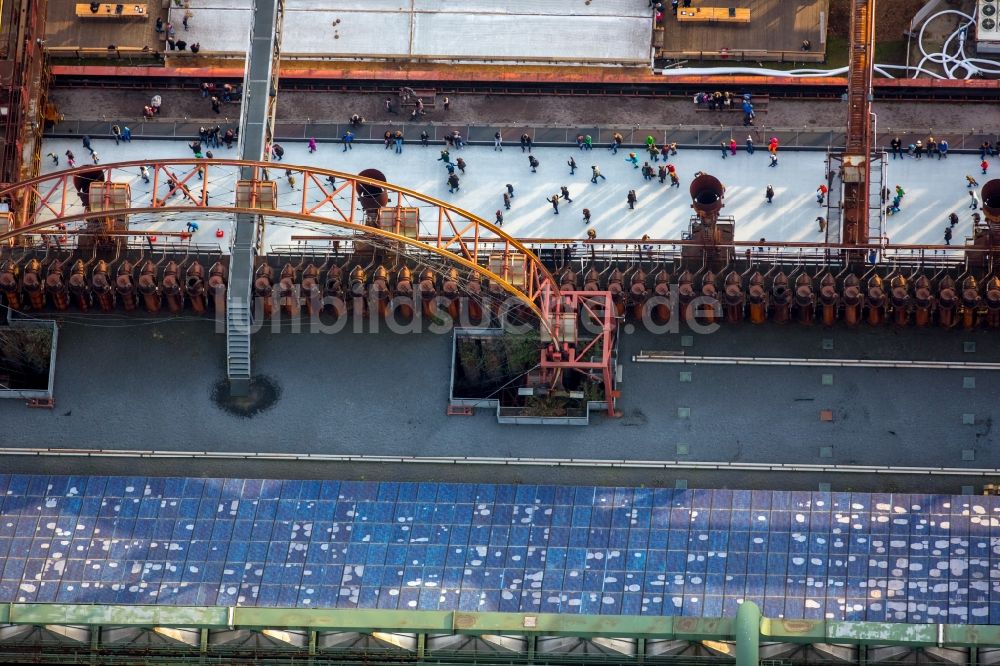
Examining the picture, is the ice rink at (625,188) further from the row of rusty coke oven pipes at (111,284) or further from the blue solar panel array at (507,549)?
the blue solar panel array at (507,549)

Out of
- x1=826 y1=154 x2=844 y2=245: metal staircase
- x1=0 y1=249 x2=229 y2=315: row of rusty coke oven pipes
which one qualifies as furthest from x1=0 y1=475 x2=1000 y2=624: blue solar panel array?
x1=826 y1=154 x2=844 y2=245: metal staircase

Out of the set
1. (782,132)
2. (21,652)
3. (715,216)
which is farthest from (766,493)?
(21,652)

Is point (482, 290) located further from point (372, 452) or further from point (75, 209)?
point (75, 209)

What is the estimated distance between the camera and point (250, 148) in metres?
188

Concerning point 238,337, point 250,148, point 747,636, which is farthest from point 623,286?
point 747,636

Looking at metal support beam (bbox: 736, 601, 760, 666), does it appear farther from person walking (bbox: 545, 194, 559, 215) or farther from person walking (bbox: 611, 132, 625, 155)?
person walking (bbox: 611, 132, 625, 155)

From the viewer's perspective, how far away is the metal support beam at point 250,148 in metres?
184

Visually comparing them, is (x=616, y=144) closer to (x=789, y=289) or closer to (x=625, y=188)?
(x=625, y=188)

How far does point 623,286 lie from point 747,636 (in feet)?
121

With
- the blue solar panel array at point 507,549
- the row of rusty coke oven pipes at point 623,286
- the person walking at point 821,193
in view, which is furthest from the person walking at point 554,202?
the blue solar panel array at point 507,549

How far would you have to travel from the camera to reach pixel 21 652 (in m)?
164

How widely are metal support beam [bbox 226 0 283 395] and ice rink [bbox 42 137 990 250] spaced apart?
5273mm

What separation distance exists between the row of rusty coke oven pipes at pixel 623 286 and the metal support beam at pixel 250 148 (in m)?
1.24

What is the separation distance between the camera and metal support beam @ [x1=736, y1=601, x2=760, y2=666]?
153250 mm
